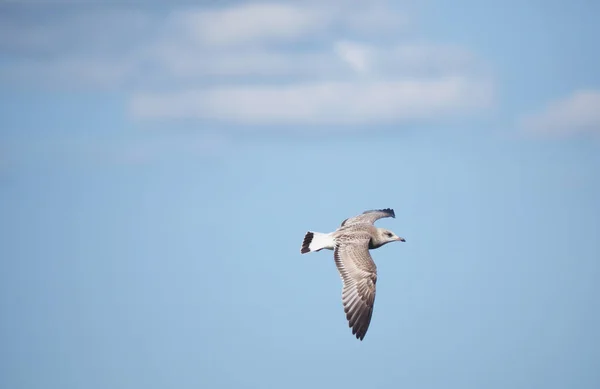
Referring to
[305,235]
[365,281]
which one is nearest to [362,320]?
[365,281]

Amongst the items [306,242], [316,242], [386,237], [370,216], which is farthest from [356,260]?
[370,216]

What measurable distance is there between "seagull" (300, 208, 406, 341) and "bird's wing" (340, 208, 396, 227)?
2.25 metres

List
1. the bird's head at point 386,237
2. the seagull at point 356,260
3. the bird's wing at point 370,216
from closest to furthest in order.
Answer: the seagull at point 356,260
the bird's head at point 386,237
the bird's wing at point 370,216

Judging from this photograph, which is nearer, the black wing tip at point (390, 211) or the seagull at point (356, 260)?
the seagull at point (356, 260)

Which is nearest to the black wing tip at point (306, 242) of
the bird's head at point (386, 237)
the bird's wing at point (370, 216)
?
the bird's head at point (386, 237)

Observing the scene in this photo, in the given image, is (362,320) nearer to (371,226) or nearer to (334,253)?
(334,253)

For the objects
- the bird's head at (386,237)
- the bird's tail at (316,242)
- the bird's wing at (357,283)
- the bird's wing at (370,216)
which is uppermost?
the bird's wing at (370,216)

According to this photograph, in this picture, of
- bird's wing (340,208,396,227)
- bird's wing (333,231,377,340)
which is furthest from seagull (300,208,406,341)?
bird's wing (340,208,396,227)

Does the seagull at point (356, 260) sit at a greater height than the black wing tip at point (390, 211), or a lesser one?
lesser

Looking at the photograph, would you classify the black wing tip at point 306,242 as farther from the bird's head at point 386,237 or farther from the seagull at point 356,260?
the bird's head at point 386,237

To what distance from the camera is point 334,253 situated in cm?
4172

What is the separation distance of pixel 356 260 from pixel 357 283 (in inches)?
40.1

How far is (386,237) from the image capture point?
44469mm

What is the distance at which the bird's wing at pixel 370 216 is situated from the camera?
4712 centimetres
